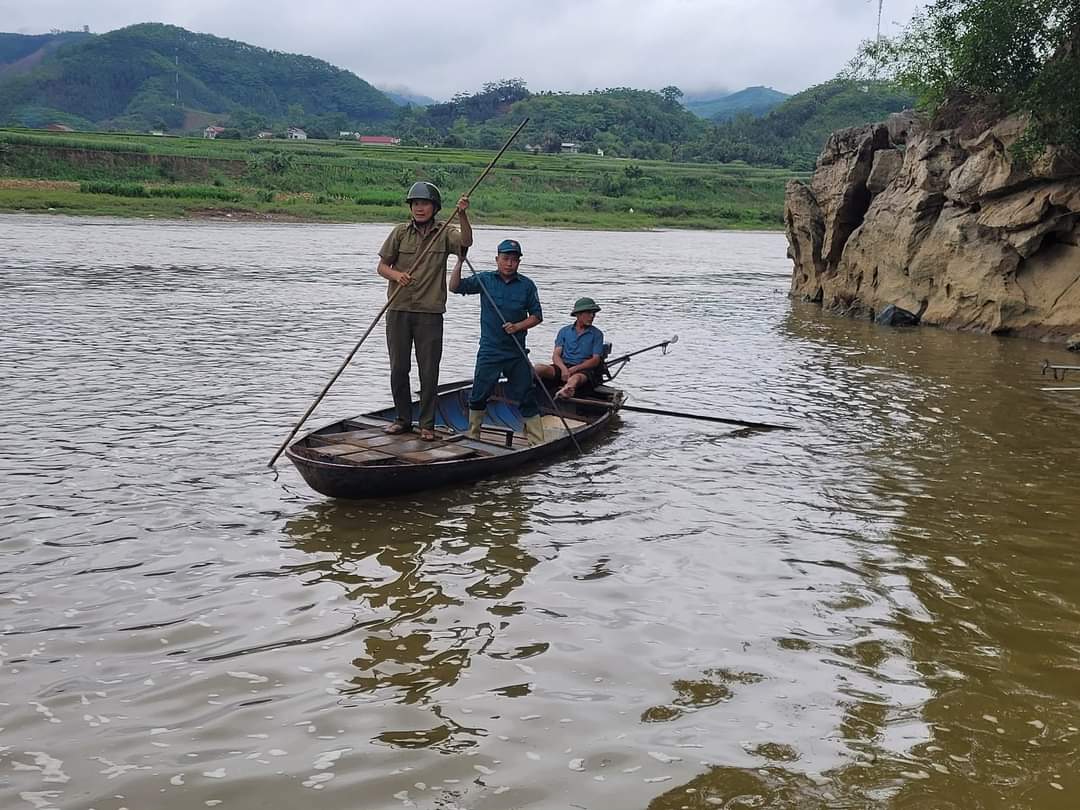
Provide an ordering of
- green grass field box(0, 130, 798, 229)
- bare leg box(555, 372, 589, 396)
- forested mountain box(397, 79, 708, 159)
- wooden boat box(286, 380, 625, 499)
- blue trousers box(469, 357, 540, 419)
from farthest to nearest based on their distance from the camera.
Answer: forested mountain box(397, 79, 708, 159) → green grass field box(0, 130, 798, 229) → bare leg box(555, 372, 589, 396) → blue trousers box(469, 357, 540, 419) → wooden boat box(286, 380, 625, 499)

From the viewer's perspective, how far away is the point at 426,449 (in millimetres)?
8719

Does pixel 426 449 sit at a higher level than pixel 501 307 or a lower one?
lower

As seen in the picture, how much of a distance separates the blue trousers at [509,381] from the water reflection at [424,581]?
3.66ft

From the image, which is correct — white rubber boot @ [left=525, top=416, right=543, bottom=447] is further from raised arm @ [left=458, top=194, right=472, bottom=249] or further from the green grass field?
the green grass field

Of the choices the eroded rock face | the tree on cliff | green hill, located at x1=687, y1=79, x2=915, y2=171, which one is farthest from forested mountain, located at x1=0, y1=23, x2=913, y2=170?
the tree on cliff

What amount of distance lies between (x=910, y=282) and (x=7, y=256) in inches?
914

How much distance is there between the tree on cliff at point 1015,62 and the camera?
16000 millimetres

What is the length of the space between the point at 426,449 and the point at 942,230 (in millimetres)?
14939

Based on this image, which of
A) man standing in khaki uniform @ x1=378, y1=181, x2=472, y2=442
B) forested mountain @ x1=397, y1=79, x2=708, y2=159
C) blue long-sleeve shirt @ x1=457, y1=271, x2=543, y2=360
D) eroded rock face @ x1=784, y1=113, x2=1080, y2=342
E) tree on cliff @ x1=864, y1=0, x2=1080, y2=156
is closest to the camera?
man standing in khaki uniform @ x1=378, y1=181, x2=472, y2=442

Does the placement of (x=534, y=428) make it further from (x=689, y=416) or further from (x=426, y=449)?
(x=689, y=416)

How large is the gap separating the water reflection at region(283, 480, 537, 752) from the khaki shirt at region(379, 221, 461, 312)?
66.4 inches

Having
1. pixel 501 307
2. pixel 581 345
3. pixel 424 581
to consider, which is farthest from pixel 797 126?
pixel 424 581

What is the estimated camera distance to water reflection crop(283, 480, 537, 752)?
4938 mm

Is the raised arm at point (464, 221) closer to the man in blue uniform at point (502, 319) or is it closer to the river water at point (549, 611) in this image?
the man in blue uniform at point (502, 319)
